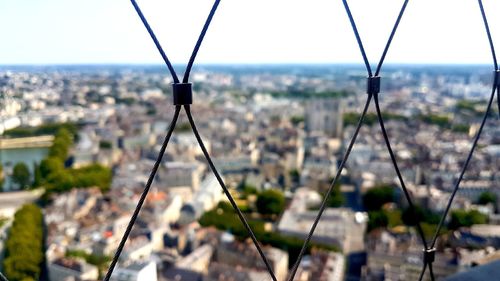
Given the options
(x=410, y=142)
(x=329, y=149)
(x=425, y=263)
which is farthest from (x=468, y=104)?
(x=425, y=263)

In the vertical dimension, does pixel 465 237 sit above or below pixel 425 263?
below

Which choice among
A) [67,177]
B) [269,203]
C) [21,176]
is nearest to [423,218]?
[269,203]

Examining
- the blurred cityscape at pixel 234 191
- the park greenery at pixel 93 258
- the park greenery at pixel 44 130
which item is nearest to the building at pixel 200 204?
the blurred cityscape at pixel 234 191

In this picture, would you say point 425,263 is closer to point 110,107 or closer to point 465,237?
point 465,237

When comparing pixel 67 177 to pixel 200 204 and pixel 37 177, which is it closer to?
pixel 37 177

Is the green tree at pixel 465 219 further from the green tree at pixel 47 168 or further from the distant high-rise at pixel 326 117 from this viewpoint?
the distant high-rise at pixel 326 117

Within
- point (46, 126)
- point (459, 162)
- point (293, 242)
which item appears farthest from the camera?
point (46, 126)
